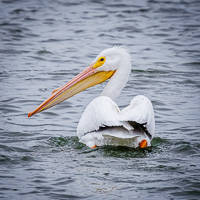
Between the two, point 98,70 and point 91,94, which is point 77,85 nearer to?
point 98,70

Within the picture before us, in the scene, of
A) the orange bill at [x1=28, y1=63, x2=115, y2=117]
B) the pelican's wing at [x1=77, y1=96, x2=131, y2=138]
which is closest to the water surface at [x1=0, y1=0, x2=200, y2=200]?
the pelican's wing at [x1=77, y1=96, x2=131, y2=138]

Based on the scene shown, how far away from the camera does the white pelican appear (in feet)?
19.4

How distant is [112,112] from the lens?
19.6ft

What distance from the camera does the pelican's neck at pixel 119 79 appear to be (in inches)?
282

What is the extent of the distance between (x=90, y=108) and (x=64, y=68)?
498 centimetres

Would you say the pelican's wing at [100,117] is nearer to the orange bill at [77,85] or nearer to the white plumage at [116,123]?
the white plumage at [116,123]

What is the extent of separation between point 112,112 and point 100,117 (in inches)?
6.6

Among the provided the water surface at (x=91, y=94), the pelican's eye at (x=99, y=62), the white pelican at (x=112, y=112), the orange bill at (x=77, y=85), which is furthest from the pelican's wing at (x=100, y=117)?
the pelican's eye at (x=99, y=62)

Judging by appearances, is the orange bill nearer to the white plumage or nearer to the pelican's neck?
the pelican's neck

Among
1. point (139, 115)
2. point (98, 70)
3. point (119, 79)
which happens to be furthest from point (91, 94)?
point (139, 115)

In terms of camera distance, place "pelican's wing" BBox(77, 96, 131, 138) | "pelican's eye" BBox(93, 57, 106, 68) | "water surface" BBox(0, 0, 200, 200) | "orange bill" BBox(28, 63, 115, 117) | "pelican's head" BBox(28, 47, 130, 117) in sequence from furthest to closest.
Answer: "pelican's eye" BBox(93, 57, 106, 68) → "pelican's head" BBox(28, 47, 130, 117) → "orange bill" BBox(28, 63, 115, 117) → "pelican's wing" BBox(77, 96, 131, 138) → "water surface" BBox(0, 0, 200, 200)

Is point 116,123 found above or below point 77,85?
below

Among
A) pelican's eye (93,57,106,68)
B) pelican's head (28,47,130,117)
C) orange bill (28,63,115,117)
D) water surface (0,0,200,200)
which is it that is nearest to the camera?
water surface (0,0,200,200)

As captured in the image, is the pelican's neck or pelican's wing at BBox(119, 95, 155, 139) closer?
pelican's wing at BBox(119, 95, 155, 139)
